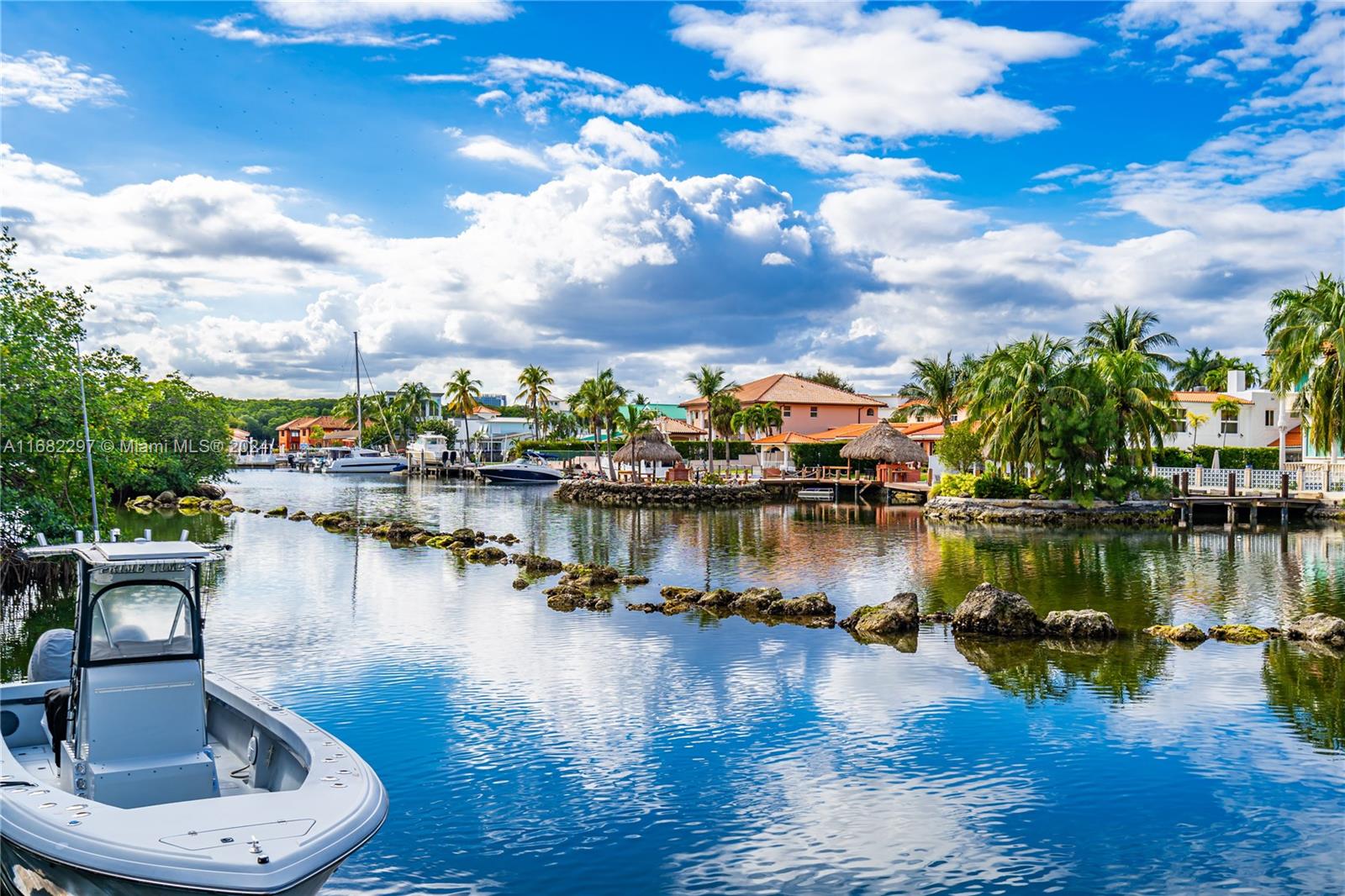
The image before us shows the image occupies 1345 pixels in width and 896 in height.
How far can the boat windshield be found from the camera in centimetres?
983

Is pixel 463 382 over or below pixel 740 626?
over

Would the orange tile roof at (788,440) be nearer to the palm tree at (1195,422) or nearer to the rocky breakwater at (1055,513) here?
the rocky breakwater at (1055,513)

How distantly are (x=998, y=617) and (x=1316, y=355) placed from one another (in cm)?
3456

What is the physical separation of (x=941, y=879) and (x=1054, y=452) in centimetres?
4138

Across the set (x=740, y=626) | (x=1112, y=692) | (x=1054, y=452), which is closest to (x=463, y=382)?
(x=1054, y=452)

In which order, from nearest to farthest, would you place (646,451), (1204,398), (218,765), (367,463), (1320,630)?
A: (218,765) < (1320,630) < (646,451) < (1204,398) < (367,463)

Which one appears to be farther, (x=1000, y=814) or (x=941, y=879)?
(x=1000, y=814)

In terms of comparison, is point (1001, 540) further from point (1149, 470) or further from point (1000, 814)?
point (1000, 814)

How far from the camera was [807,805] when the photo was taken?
1207 centimetres

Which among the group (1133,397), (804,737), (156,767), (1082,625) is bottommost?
(804,737)

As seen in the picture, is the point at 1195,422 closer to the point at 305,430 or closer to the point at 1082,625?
the point at 1082,625

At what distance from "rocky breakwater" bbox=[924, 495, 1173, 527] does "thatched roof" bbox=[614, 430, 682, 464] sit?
61.4ft

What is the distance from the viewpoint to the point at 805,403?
8588 centimetres

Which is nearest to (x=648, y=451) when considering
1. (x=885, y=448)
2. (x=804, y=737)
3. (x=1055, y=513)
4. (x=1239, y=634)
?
(x=885, y=448)
